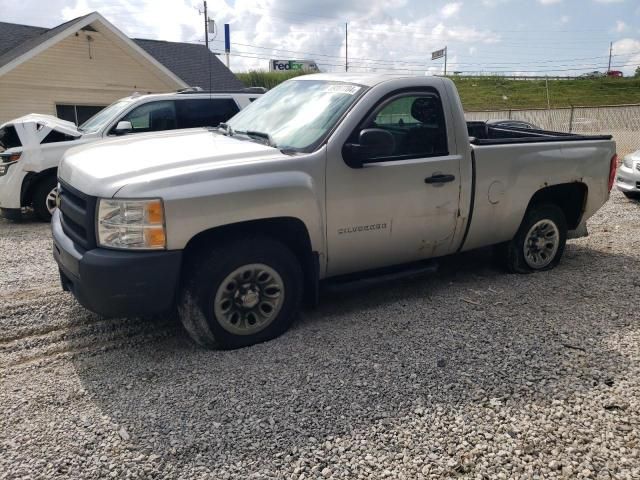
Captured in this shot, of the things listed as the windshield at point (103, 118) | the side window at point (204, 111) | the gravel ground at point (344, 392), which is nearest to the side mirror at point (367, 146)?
the gravel ground at point (344, 392)

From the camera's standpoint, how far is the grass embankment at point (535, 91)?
49.7m

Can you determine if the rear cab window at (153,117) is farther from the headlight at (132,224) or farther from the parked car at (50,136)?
the headlight at (132,224)

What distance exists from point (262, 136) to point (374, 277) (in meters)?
1.46

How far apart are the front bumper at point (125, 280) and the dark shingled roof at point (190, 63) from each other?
59.7ft

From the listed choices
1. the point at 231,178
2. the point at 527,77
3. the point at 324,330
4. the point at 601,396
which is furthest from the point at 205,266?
the point at 527,77

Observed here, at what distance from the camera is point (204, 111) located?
910 centimetres

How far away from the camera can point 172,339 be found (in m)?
4.03

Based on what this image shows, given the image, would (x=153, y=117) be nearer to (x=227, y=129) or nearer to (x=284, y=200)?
(x=227, y=129)

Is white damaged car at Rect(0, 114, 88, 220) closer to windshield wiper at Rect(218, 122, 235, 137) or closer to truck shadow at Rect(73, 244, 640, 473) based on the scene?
windshield wiper at Rect(218, 122, 235, 137)

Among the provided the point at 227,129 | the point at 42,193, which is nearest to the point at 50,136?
the point at 42,193

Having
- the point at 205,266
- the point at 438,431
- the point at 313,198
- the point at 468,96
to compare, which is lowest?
the point at 438,431

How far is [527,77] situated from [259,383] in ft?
219

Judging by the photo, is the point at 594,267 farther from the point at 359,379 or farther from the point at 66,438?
the point at 66,438

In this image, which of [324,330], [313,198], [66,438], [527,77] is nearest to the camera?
[66,438]
